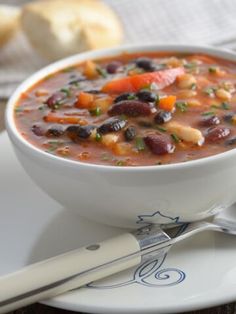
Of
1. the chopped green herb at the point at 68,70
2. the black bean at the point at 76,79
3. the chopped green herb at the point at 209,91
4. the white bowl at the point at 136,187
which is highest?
the chopped green herb at the point at 68,70

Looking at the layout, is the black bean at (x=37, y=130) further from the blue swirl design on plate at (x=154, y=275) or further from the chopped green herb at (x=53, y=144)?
the blue swirl design on plate at (x=154, y=275)

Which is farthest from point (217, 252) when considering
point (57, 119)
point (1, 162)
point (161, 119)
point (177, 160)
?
point (1, 162)

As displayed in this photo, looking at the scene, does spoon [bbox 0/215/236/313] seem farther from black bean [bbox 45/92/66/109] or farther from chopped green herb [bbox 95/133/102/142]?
→ black bean [bbox 45/92/66/109]

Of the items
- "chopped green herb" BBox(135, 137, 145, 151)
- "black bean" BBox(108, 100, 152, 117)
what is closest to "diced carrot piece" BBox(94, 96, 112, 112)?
"black bean" BBox(108, 100, 152, 117)

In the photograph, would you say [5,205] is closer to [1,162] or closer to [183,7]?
[1,162]

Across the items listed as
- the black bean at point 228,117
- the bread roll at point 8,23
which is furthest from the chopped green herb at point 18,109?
the bread roll at point 8,23

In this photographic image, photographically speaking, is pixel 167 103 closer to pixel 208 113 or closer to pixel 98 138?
pixel 208 113
